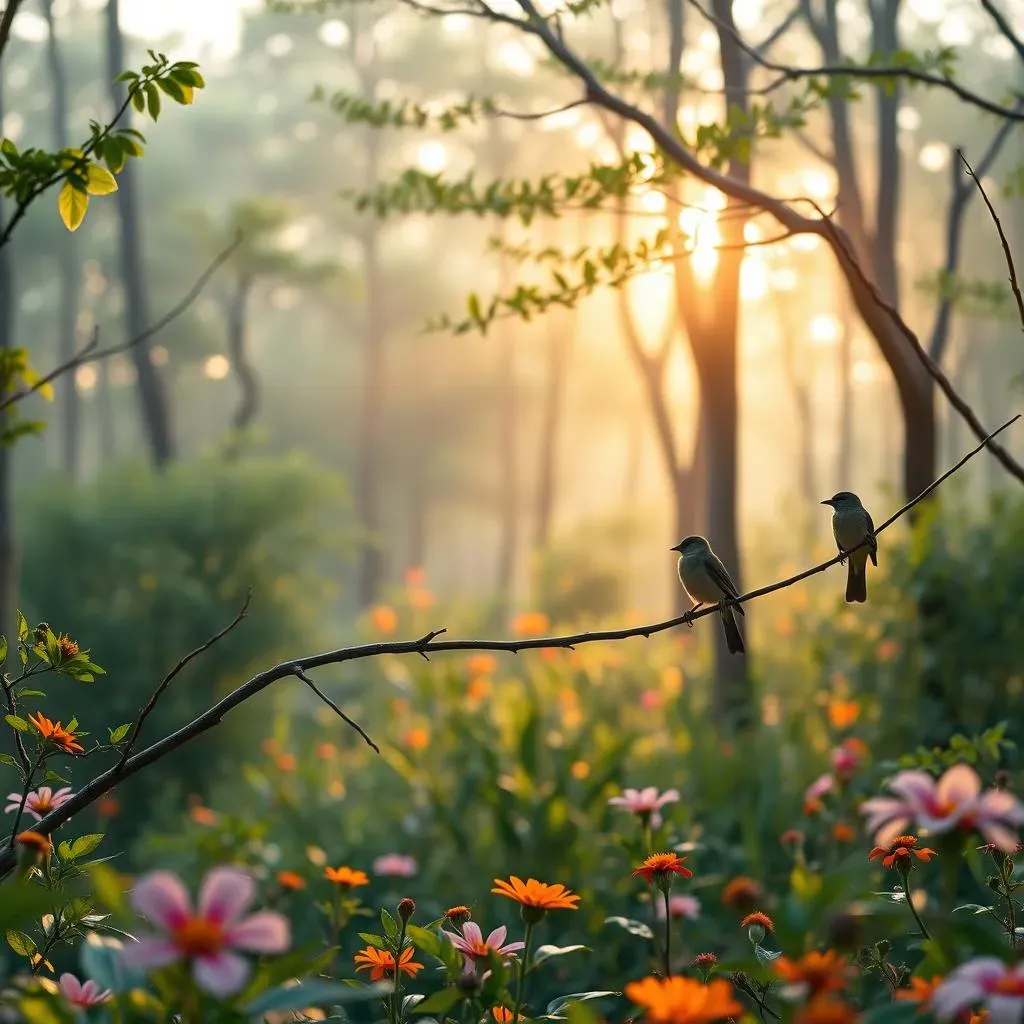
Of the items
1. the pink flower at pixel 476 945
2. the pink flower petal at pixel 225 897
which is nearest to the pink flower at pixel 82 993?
the pink flower at pixel 476 945

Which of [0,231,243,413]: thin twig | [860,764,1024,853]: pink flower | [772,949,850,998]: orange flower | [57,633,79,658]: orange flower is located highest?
[0,231,243,413]: thin twig

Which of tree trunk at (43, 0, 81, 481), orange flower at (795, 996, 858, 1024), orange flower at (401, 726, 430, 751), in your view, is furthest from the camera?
tree trunk at (43, 0, 81, 481)

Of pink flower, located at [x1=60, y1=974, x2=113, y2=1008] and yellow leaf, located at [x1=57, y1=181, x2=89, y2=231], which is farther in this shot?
yellow leaf, located at [x1=57, y1=181, x2=89, y2=231]

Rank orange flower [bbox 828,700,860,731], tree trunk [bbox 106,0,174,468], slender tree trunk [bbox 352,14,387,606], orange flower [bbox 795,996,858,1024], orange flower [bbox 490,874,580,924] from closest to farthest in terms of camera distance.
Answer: orange flower [bbox 795,996,858,1024] < orange flower [bbox 490,874,580,924] < orange flower [bbox 828,700,860,731] < tree trunk [bbox 106,0,174,468] < slender tree trunk [bbox 352,14,387,606]

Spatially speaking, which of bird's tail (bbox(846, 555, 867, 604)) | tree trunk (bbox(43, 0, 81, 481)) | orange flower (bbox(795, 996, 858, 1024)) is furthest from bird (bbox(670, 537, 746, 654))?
tree trunk (bbox(43, 0, 81, 481))

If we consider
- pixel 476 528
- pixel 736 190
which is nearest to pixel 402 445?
pixel 476 528

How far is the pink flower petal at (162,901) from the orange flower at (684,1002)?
360 mm

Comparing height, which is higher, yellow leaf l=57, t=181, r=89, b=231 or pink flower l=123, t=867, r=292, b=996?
yellow leaf l=57, t=181, r=89, b=231

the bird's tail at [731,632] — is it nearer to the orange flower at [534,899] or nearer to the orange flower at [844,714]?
the orange flower at [534,899]

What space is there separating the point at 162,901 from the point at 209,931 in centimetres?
5

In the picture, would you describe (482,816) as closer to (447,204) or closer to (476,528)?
(447,204)

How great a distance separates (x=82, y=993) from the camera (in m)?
1.32

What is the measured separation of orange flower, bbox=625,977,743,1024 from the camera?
35.3 inches

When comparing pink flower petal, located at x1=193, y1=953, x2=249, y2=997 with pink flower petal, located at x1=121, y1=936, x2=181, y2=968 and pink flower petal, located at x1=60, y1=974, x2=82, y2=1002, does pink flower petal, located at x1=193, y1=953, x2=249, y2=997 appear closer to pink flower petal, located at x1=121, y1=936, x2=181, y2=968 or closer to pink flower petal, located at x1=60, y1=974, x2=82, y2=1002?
pink flower petal, located at x1=121, y1=936, x2=181, y2=968
